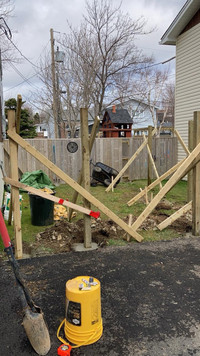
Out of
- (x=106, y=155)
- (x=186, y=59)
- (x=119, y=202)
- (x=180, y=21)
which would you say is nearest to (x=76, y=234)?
(x=119, y=202)

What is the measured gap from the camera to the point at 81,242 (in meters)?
5.21

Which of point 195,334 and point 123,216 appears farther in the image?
point 123,216

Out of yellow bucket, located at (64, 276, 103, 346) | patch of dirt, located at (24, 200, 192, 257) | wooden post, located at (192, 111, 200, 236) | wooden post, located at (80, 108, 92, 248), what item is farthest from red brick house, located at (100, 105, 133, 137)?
yellow bucket, located at (64, 276, 103, 346)

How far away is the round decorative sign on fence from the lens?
1182 cm

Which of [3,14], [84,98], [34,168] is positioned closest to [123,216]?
[34,168]

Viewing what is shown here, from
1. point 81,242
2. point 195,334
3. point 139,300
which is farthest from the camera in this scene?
point 81,242

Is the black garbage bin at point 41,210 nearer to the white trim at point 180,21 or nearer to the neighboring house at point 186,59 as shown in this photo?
the neighboring house at point 186,59

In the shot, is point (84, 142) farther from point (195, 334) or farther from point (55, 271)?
point (195, 334)

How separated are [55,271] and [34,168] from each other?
26.4 feet

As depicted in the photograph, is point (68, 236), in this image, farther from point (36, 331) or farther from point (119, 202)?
point (119, 202)

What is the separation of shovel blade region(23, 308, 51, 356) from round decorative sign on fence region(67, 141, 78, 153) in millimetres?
9783

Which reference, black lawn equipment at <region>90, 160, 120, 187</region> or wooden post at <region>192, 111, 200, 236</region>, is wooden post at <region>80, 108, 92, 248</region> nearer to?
wooden post at <region>192, 111, 200, 236</region>

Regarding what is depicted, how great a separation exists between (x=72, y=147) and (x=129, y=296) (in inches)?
360

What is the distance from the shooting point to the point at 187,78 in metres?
12.2
